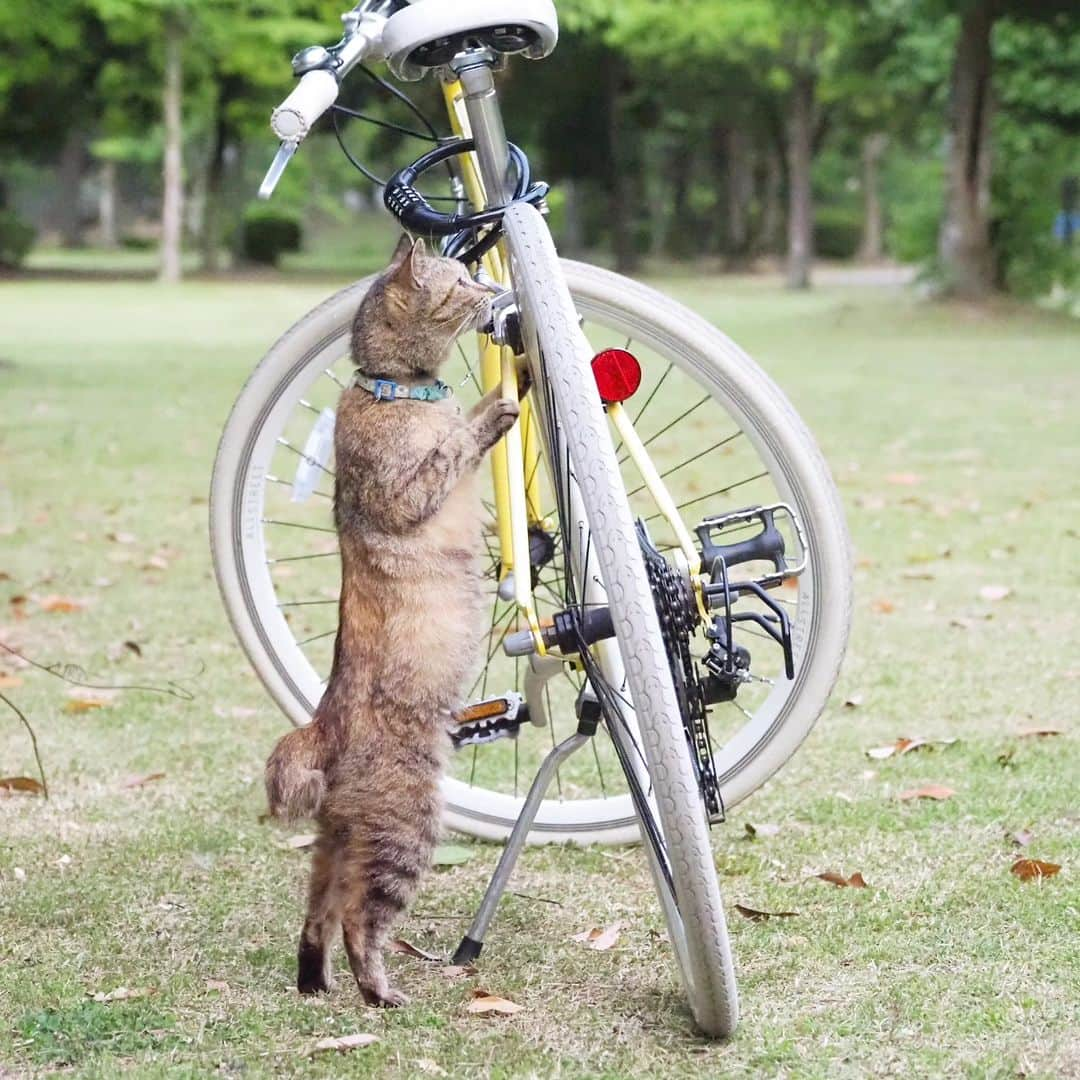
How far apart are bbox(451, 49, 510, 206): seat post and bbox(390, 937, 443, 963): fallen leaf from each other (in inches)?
56.5

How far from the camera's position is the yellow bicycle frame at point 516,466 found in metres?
2.75

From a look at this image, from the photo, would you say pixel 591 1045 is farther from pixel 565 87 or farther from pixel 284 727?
pixel 565 87

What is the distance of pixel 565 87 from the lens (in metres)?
34.7

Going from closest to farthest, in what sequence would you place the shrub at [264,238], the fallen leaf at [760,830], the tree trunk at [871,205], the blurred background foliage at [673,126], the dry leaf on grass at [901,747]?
the fallen leaf at [760,830] < the dry leaf on grass at [901,747] < the blurred background foliage at [673,126] < the shrub at [264,238] < the tree trunk at [871,205]

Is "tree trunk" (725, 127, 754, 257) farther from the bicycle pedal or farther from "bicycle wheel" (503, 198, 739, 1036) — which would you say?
"bicycle wheel" (503, 198, 739, 1036)

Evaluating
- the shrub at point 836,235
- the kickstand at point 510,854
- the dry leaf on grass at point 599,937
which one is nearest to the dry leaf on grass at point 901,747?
the dry leaf on grass at point 599,937

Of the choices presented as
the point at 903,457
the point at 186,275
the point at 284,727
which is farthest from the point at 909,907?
the point at 186,275

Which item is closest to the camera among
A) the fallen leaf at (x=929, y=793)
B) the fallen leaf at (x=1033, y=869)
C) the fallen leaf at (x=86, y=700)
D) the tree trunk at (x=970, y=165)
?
the fallen leaf at (x=1033, y=869)

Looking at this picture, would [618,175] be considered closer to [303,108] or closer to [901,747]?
[901,747]

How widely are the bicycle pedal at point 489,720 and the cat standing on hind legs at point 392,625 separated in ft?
0.67

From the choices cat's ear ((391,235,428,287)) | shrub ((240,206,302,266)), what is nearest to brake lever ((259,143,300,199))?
cat's ear ((391,235,428,287))

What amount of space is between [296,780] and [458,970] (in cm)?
50

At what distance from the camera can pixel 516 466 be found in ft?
9.76

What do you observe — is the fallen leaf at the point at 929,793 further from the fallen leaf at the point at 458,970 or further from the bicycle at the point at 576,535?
the fallen leaf at the point at 458,970
